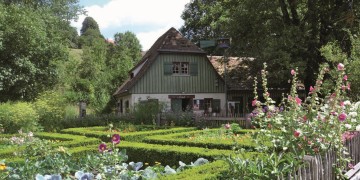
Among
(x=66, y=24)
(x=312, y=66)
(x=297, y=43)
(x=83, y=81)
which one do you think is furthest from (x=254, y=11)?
(x=83, y=81)

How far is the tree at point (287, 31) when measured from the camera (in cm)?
2212

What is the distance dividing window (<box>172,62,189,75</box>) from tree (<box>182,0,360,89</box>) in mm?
4182

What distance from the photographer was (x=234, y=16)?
81.9 ft

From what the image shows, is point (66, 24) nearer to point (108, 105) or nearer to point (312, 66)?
point (108, 105)

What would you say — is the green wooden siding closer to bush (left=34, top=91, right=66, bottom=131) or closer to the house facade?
the house facade

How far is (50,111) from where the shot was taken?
21.7 meters

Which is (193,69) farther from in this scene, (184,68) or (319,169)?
(319,169)

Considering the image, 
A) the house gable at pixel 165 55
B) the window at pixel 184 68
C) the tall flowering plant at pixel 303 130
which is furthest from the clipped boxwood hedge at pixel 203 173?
the window at pixel 184 68

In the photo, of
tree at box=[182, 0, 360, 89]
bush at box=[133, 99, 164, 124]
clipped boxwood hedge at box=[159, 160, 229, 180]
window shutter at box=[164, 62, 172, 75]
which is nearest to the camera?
clipped boxwood hedge at box=[159, 160, 229, 180]

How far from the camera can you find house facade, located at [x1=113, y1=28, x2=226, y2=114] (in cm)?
2761

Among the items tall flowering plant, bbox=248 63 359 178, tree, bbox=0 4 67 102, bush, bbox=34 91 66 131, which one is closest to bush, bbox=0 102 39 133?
bush, bbox=34 91 66 131

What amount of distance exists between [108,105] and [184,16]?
12.3 metres

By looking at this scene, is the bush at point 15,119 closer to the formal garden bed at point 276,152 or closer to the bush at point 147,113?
the bush at point 147,113

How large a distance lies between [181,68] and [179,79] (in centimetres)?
87
